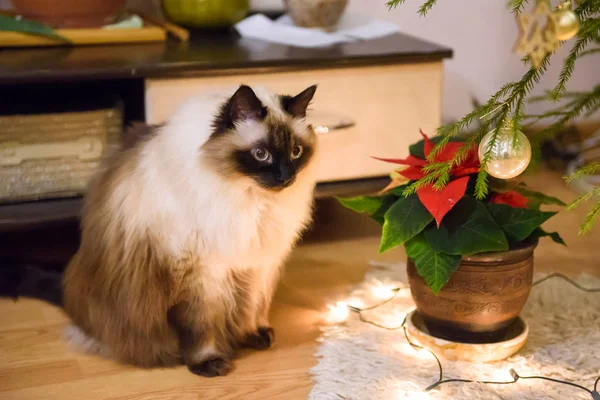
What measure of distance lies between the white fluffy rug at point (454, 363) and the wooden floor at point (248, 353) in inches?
2.5

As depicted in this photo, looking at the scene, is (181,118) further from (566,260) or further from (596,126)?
(596,126)

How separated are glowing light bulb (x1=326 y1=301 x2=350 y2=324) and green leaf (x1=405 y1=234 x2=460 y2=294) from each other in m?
0.35

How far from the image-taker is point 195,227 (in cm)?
137

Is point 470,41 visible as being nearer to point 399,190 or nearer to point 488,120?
point 399,190

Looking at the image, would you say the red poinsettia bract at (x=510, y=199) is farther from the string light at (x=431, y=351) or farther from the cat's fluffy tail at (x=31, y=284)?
the cat's fluffy tail at (x=31, y=284)

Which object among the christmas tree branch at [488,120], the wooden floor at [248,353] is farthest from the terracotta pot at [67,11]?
the christmas tree branch at [488,120]

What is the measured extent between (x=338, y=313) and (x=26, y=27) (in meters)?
1.08

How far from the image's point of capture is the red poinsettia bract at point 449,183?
Result: 53.1 inches

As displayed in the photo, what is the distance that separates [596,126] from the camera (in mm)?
2908

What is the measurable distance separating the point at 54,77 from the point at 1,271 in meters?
0.51

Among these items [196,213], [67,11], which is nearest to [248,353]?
[196,213]

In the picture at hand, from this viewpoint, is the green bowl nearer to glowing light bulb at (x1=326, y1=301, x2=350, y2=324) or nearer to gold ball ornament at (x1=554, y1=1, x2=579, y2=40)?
glowing light bulb at (x1=326, y1=301, x2=350, y2=324)

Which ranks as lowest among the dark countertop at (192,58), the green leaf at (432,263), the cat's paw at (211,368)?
the cat's paw at (211,368)

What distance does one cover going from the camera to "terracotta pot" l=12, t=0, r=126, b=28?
193cm
